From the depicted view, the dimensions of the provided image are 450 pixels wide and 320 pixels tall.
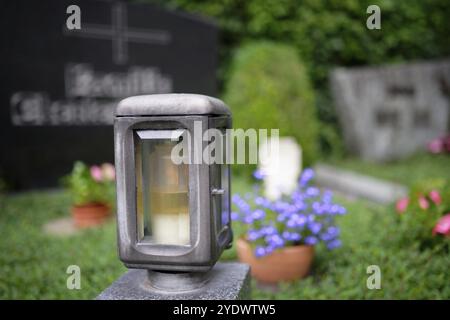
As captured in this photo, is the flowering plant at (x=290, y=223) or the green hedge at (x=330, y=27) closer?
the flowering plant at (x=290, y=223)

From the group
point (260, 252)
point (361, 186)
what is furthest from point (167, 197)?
point (361, 186)

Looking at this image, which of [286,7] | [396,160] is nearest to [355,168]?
[396,160]

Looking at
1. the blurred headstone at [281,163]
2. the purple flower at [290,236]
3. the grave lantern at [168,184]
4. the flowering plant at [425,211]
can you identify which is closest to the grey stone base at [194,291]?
the grave lantern at [168,184]

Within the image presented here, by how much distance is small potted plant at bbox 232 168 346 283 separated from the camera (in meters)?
2.60

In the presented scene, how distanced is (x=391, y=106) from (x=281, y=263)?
18.5 feet

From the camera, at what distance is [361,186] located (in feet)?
17.7

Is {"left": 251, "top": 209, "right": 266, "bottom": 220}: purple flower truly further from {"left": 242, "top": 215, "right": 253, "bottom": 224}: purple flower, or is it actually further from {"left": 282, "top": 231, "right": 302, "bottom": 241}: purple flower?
{"left": 282, "top": 231, "right": 302, "bottom": 241}: purple flower

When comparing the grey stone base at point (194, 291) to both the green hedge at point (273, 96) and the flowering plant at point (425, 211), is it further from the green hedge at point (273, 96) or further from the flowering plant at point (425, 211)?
the green hedge at point (273, 96)

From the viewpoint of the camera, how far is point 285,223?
2.68m

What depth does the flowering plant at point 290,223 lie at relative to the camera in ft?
8.45

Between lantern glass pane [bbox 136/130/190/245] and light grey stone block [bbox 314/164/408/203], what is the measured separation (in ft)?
11.1

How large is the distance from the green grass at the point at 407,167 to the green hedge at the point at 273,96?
1.23 meters

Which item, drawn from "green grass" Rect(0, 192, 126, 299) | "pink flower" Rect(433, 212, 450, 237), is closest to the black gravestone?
"green grass" Rect(0, 192, 126, 299)
